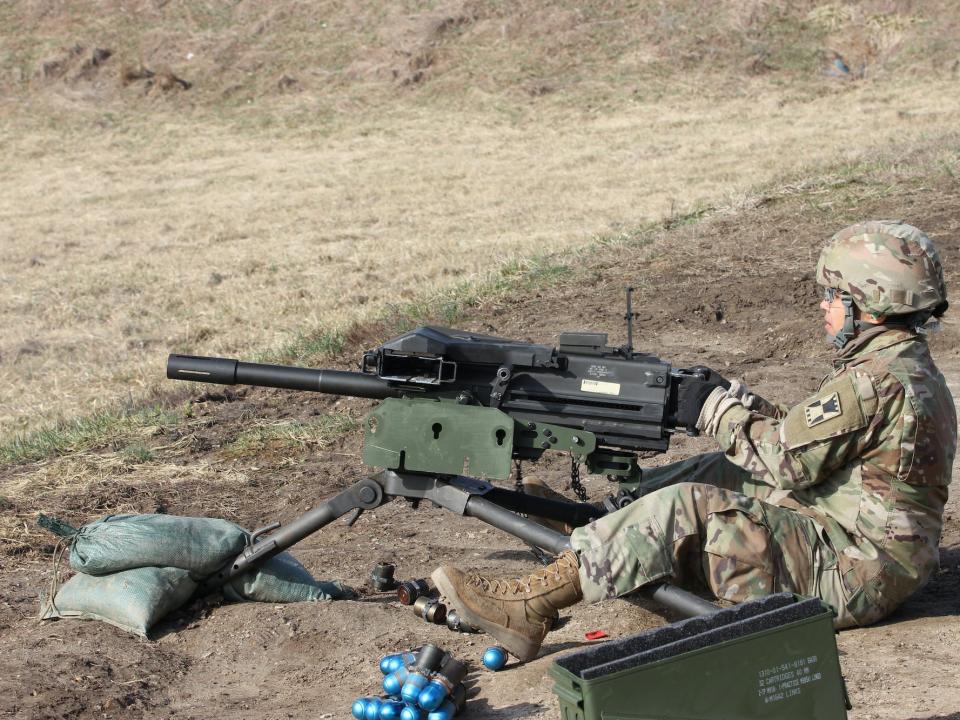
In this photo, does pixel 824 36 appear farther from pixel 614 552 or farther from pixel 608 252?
pixel 614 552

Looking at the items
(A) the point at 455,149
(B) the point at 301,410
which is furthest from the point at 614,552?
(A) the point at 455,149

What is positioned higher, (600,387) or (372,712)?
(600,387)

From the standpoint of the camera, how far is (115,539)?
5.29m

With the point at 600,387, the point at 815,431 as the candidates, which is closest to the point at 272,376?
the point at 600,387

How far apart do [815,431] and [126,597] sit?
112 inches

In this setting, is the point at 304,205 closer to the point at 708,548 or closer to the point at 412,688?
the point at 708,548

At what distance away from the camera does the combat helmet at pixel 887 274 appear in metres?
4.25

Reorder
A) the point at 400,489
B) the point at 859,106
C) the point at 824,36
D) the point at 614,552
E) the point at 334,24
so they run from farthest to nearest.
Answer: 1. the point at 334,24
2. the point at 824,36
3. the point at 859,106
4. the point at 400,489
5. the point at 614,552

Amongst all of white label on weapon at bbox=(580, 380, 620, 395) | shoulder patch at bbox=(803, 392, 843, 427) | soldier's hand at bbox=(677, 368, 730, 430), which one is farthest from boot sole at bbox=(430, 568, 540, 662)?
shoulder patch at bbox=(803, 392, 843, 427)

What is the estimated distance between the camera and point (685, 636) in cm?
322

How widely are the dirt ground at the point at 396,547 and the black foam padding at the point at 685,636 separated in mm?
122

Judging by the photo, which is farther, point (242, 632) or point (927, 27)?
point (927, 27)

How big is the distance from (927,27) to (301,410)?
2222 centimetres

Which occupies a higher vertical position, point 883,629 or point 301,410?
point 883,629
